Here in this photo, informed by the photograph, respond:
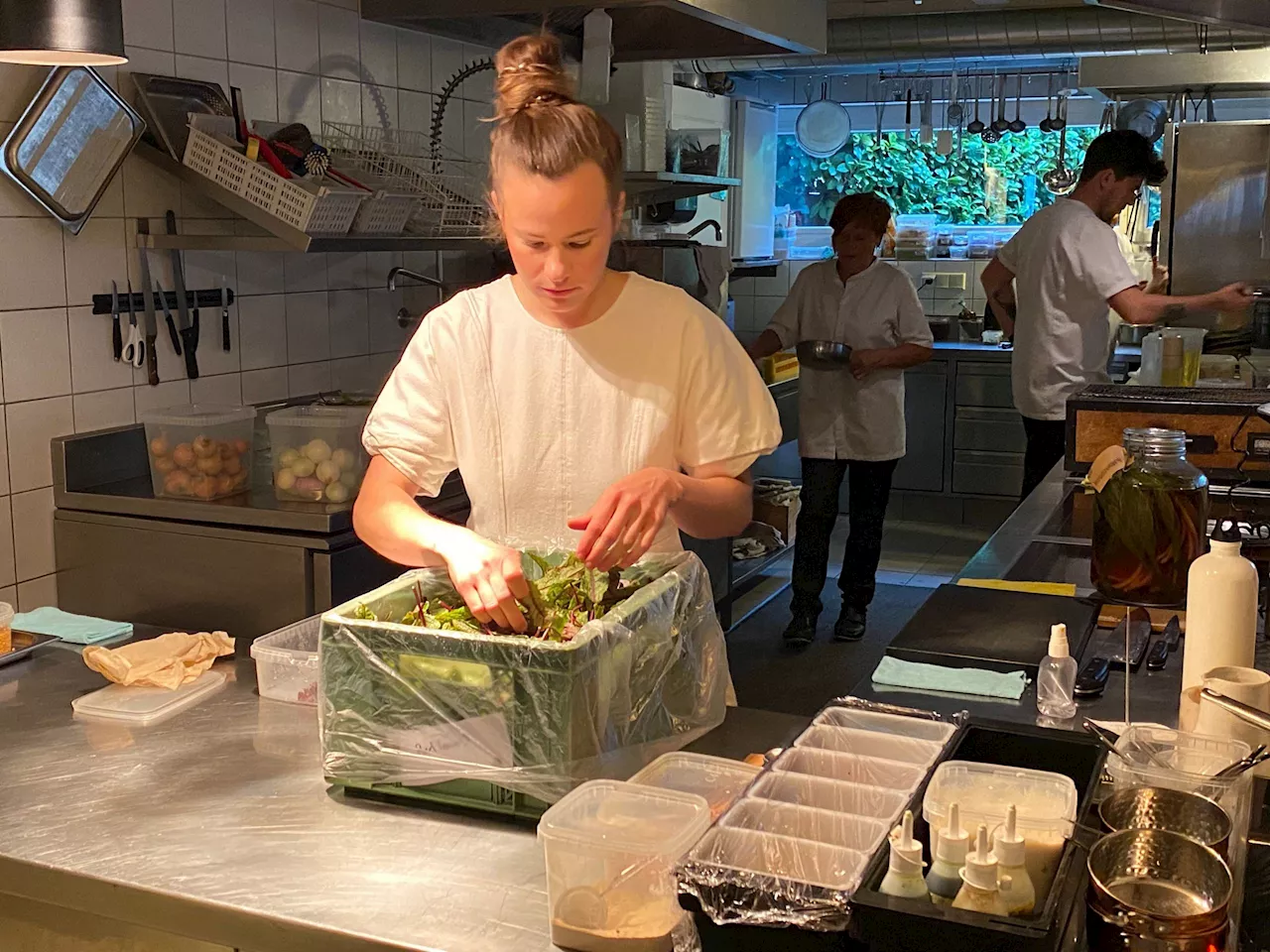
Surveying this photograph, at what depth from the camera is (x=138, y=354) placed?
299 cm

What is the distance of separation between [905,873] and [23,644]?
155 cm

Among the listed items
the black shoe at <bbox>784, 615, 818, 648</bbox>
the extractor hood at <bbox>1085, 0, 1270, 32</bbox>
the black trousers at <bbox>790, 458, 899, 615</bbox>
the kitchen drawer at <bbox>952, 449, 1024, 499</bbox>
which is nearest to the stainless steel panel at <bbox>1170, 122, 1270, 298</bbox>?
the kitchen drawer at <bbox>952, 449, 1024, 499</bbox>

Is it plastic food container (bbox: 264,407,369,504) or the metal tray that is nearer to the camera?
the metal tray

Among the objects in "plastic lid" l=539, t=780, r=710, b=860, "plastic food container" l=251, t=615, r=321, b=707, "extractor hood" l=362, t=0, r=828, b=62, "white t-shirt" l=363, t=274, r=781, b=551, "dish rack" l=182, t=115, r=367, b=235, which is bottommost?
"plastic food container" l=251, t=615, r=321, b=707

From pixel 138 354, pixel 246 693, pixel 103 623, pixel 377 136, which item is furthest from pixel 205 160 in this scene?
pixel 246 693

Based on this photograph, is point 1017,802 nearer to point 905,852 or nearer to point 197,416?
point 905,852

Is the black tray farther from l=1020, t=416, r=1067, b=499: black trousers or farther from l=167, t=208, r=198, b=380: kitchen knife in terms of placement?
l=1020, t=416, r=1067, b=499: black trousers

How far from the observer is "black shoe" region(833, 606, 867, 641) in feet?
16.2

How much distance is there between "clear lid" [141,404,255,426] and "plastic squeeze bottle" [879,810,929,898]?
7.30 ft

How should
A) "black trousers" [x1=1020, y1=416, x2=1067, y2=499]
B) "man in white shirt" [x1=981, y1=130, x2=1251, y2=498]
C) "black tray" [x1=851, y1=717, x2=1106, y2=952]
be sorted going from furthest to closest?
1. "black trousers" [x1=1020, y1=416, x2=1067, y2=499]
2. "man in white shirt" [x1=981, y1=130, x2=1251, y2=498]
3. "black tray" [x1=851, y1=717, x2=1106, y2=952]

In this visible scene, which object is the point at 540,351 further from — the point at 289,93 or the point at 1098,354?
the point at 1098,354

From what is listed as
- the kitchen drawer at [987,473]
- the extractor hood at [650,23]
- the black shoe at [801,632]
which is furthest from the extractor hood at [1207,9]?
the kitchen drawer at [987,473]

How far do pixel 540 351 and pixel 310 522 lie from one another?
117 cm

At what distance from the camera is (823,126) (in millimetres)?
7422
